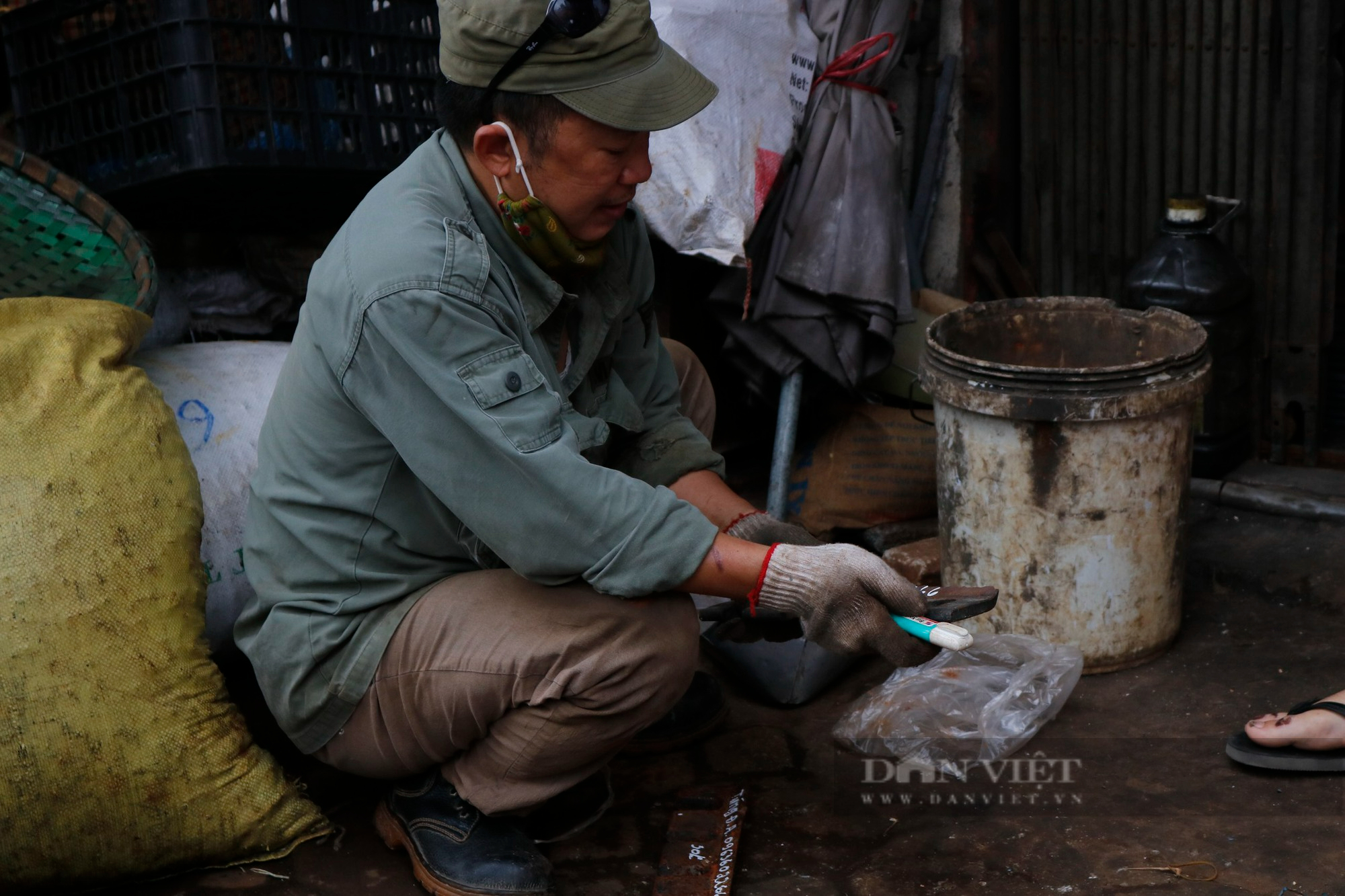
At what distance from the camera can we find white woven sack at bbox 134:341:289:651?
104 inches

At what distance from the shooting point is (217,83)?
9.13ft

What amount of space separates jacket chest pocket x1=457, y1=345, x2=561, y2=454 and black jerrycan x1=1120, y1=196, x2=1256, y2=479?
230 centimetres

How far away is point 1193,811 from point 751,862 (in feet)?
2.57

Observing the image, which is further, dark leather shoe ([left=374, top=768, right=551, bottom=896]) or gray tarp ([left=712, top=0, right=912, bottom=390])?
gray tarp ([left=712, top=0, right=912, bottom=390])

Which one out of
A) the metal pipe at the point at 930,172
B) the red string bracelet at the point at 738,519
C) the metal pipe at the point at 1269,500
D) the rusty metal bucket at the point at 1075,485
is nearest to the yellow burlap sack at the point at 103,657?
the red string bracelet at the point at 738,519

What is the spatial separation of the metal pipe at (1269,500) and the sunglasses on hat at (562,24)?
7.83 feet

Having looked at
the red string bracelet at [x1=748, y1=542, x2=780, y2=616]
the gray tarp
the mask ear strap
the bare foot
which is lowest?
the bare foot

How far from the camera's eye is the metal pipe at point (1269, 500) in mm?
3584

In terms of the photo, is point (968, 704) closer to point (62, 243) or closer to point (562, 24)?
point (562, 24)

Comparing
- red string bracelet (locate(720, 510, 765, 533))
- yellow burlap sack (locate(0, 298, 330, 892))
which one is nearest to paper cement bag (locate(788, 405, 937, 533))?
red string bracelet (locate(720, 510, 765, 533))

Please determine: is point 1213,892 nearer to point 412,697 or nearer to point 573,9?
point 412,697

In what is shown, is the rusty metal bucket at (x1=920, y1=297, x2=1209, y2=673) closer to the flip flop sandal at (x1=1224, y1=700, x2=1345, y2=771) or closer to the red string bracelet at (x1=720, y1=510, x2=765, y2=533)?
the flip flop sandal at (x1=1224, y1=700, x2=1345, y2=771)

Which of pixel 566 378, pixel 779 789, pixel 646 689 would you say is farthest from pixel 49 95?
pixel 779 789

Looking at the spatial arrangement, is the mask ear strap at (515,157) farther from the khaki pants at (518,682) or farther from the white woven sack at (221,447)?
the white woven sack at (221,447)
